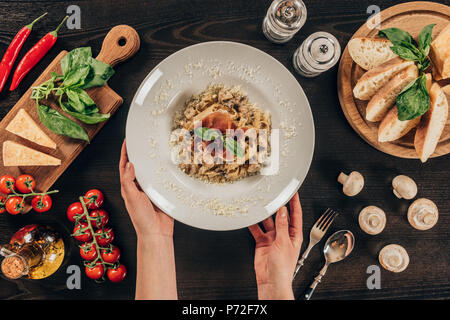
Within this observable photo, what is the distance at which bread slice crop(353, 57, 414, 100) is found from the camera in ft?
5.49

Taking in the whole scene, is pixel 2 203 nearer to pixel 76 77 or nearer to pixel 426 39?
pixel 76 77

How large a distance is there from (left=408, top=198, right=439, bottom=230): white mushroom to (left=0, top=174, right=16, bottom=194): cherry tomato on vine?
2.49m

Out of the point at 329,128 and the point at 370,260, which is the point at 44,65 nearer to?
the point at 329,128

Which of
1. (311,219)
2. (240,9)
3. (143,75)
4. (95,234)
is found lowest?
(311,219)

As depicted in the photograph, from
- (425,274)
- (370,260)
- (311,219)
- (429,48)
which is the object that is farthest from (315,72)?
(425,274)

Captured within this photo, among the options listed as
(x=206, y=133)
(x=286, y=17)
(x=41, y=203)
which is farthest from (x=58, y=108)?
(x=286, y=17)

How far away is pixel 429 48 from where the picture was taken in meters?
1.68

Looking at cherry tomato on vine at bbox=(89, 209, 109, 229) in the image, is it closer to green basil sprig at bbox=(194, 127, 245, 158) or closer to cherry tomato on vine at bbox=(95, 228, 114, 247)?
cherry tomato on vine at bbox=(95, 228, 114, 247)

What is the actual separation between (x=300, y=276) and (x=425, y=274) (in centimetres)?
85

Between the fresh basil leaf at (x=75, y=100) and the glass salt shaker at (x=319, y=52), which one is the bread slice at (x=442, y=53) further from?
the fresh basil leaf at (x=75, y=100)

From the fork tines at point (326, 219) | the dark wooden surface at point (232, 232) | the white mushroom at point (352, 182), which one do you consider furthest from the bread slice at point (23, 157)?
the white mushroom at point (352, 182)

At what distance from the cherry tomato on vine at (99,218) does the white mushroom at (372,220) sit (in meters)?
1.63

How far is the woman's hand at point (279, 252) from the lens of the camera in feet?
6.11

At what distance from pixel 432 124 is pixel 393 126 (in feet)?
0.68
